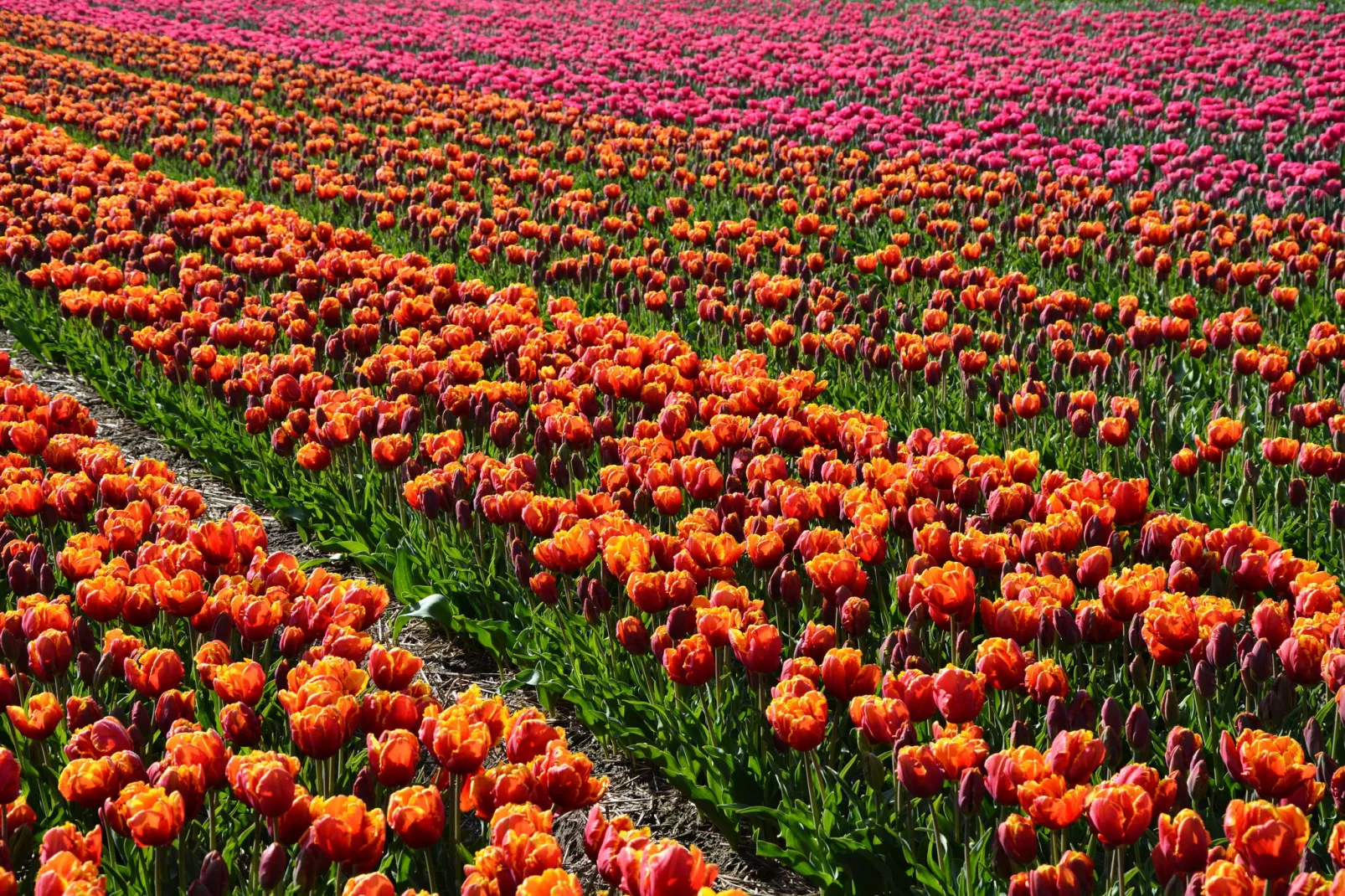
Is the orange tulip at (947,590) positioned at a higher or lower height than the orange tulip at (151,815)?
higher

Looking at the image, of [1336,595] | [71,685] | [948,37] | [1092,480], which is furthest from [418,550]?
[948,37]

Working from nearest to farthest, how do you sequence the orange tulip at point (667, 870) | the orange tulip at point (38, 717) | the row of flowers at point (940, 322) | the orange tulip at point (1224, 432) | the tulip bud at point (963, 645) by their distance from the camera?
the orange tulip at point (667, 870) < the orange tulip at point (38, 717) < the tulip bud at point (963, 645) < the orange tulip at point (1224, 432) < the row of flowers at point (940, 322)

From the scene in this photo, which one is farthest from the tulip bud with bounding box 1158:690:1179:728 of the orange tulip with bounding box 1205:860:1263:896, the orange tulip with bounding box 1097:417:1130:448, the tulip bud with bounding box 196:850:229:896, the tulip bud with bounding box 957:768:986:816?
the tulip bud with bounding box 196:850:229:896

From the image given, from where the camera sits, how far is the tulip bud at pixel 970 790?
242 centimetres

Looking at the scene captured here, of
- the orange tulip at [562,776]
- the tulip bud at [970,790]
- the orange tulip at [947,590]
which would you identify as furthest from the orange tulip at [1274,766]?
the orange tulip at [562,776]

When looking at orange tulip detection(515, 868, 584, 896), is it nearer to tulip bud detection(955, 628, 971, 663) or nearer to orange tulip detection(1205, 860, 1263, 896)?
orange tulip detection(1205, 860, 1263, 896)

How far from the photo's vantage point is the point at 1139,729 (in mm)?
2639

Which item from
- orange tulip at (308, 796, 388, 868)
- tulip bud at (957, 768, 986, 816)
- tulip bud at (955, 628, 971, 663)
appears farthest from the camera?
tulip bud at (955, 628, 971, 663)

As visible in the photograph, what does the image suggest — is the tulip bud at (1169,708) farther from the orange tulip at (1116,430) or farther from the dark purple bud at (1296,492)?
the orange tulip at (1116,430)

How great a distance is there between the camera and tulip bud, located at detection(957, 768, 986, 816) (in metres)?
2.42

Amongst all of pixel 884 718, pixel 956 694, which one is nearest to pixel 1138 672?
pixel 956 694

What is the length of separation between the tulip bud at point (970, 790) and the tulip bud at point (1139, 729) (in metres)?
0.43

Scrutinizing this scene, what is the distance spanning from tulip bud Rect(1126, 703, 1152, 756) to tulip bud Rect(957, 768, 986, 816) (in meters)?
0.43

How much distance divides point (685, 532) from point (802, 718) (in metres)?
1.04
